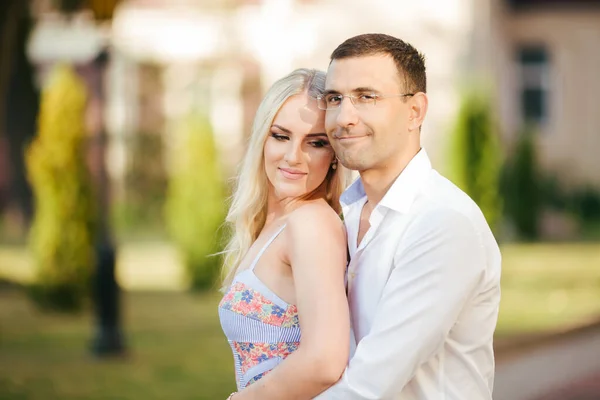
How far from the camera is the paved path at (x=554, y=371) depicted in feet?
25.0

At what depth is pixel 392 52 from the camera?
2.83 metres

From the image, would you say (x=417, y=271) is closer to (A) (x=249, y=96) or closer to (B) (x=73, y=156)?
(B) (x=73, y=156)

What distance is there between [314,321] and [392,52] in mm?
766

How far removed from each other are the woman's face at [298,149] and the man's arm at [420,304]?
0.67m

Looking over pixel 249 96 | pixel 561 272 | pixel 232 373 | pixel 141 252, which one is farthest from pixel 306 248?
pixel 249 96

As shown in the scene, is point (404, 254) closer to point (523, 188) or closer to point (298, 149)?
point (298, 149)

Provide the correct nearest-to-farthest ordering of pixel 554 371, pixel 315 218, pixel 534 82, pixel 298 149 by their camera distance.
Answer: pixel 315 218 < pixel 298 149 < pixel 554 371 < pixel 534 82

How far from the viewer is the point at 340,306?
282cm

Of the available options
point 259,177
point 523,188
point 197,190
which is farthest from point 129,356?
point 523,188

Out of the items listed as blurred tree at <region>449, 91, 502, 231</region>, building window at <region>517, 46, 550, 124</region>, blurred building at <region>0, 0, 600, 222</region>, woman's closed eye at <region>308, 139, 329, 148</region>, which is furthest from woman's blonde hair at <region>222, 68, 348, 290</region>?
building window at <region>517, 46, 550, 124</region>

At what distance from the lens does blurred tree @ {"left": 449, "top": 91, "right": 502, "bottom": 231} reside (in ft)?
59.8

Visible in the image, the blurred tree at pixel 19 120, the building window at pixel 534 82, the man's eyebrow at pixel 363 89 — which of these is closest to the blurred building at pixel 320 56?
the building window at pixel 534 82

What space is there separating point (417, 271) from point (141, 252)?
1718 cm

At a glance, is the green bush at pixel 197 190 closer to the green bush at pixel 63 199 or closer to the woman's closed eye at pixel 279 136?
the green bush at pixel 63 199
